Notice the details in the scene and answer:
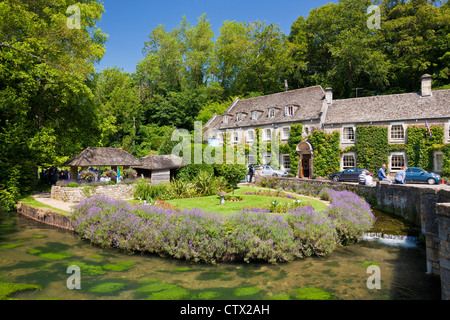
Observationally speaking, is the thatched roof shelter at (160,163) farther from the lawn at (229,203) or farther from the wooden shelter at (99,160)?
the lawn at (229,203)

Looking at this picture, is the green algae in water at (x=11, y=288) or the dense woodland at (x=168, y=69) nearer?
the green algae in water at (x=11, y=288)

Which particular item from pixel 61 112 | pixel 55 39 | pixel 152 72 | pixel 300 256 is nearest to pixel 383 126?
pixel 300 256

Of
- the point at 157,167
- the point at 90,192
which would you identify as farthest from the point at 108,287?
the point at 157,167

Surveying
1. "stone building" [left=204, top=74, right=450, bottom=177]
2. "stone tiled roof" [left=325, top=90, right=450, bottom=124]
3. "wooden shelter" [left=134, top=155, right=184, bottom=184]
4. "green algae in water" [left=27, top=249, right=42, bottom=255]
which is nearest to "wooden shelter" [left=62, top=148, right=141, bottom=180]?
"wooden shelter" [left=134, top=155, right=184, bottom=184]

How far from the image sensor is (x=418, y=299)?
26.2 feet

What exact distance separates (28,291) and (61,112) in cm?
2209

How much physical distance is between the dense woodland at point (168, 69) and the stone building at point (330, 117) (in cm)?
653

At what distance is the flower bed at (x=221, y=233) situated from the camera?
10.6 metres

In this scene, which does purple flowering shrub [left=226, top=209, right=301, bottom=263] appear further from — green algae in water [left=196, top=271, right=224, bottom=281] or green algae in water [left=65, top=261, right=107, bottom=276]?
green algae in water [left=65, top=261, right=107, bottom=276]

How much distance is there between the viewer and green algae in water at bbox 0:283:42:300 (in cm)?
780

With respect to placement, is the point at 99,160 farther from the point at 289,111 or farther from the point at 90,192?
the point at 289,111

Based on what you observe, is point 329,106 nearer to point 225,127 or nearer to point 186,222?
point 225,127

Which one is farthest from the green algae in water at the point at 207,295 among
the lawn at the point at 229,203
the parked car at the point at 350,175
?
the parked car at the point at 350,175

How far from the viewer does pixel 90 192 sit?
21.5m
